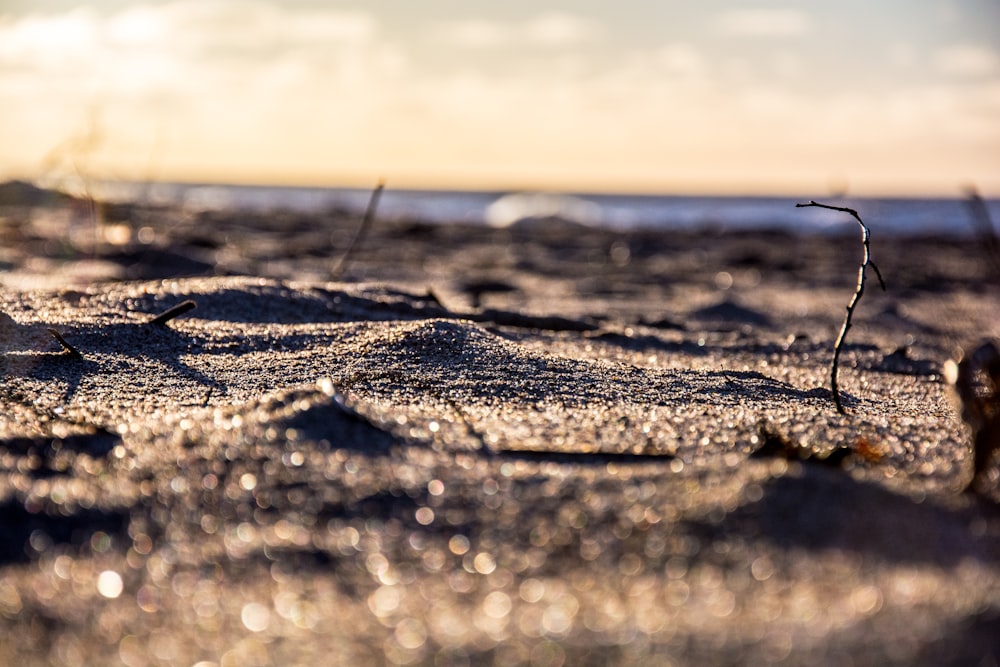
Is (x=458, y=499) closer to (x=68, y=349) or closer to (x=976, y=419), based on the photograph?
(x=976, y=419)

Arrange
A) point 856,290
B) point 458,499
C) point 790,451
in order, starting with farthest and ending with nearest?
1. point 856,290
2. point 790,451
3. point 458,499

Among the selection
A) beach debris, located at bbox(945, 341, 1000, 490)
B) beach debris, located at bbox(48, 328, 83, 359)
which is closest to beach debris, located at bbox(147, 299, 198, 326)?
beach debris, located at bbox(48, 328, 83, 359)

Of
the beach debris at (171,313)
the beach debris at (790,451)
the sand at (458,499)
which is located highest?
the beach debris at (171,313)

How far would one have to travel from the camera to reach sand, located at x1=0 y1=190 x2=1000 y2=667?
38.9 inches

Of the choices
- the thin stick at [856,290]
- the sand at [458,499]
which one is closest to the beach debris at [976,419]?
the sand at [458,499]

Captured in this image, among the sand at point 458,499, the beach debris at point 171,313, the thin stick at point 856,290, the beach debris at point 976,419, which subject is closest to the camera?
the sand at point 458,499

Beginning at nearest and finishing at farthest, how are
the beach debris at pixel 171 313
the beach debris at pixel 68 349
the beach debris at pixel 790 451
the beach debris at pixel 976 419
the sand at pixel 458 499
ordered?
the sand at pixel 458 499
the beach debris at pixel 976 419
the beach debris at pixel 790 451
the beach debris at pixel 68 349
the beach debris at pixel 171 313

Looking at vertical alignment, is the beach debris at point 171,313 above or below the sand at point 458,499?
above

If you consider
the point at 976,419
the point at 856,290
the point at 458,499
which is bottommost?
the point at 458,499

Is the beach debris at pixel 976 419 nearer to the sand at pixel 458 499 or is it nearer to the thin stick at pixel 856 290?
the sand at pixel 458 499

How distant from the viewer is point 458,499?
4.28 feet

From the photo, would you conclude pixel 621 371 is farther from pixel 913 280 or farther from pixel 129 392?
pixel 913 280

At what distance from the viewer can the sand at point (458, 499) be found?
3.24 ft

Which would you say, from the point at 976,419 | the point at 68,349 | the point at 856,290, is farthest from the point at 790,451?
the point at 68,349
